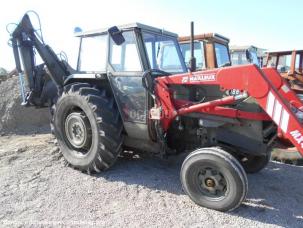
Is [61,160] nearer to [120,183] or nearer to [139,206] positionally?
[120,183]

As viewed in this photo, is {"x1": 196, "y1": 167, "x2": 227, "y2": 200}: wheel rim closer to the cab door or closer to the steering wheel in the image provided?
the cab door

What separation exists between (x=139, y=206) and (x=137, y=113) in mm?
1304

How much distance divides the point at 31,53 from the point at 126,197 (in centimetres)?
321

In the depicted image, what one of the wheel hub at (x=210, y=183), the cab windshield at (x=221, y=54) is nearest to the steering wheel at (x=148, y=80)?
the wheel hub at (x=210, y=183)

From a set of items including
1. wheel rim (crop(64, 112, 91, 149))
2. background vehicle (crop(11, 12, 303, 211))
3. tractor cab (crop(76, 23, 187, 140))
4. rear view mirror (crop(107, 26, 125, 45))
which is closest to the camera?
background vehicle (crop(11, 12, 303, 211))

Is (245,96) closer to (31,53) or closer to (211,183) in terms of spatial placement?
(211,183)

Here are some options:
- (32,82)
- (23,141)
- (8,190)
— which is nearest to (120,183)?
(8,190)

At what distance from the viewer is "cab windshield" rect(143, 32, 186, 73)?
17.2ft

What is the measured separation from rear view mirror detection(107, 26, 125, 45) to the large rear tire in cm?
82

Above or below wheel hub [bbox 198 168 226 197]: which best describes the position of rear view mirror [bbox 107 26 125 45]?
above

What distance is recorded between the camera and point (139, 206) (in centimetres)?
439

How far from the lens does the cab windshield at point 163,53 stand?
5.25 meters

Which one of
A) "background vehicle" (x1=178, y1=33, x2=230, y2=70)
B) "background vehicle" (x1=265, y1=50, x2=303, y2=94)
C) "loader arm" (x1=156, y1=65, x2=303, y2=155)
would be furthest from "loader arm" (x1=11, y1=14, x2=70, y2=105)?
"background vehicle" (x1=265, y1=50, x2=303, y2=94)

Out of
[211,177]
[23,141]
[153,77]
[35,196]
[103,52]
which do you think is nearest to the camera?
[211,177]
